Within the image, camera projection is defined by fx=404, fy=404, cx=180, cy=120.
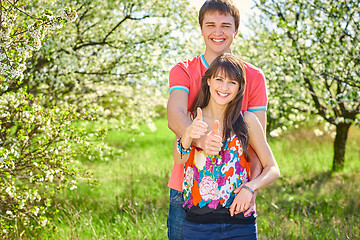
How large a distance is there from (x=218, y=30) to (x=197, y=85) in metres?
0.41

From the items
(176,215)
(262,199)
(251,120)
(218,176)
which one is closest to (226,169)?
(218,176)

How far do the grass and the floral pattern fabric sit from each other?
226cm

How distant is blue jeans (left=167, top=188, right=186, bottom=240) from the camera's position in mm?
2932

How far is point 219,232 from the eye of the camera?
8.30ft

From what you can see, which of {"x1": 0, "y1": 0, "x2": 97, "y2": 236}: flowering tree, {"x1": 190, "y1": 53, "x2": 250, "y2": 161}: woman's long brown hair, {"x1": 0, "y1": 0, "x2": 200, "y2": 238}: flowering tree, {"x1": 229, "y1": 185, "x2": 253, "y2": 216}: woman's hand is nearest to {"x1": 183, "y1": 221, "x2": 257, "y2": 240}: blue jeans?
{"x1": 229, "y1": 185, "x2": 253, "y2": 216}: woman's hand

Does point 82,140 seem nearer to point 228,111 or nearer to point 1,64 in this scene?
point 1,64

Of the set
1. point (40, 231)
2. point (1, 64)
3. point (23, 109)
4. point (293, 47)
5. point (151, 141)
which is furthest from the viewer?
point (151, 141)

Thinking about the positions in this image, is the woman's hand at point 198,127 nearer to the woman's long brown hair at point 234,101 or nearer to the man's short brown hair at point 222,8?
the woman's long brown hair at point 234,101

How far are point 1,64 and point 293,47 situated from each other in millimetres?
5705

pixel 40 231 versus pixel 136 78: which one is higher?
pixel 136 78

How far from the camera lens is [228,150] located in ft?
8.54

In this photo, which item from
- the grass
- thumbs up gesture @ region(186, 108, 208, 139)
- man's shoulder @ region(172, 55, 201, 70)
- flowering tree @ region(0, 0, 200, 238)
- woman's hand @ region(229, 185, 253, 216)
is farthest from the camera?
flowering tree @ region(0, 0, 200, 238)

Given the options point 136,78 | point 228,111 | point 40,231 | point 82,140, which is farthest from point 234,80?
point 136,78

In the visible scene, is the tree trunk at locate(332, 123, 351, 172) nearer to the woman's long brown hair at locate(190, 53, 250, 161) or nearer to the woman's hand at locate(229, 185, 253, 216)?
the woman's long brown hair at locate(190, 53, 250, 161)
